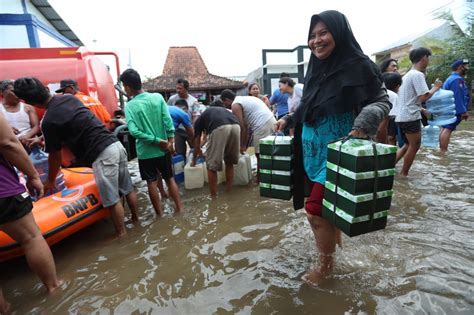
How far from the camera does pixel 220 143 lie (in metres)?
4.25

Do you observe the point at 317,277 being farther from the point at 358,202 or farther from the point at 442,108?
the point at 442,108

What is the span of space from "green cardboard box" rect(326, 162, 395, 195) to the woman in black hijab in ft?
0.77

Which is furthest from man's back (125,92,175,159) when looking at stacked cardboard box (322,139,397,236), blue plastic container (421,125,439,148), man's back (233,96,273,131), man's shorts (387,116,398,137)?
blue plastic container (421,125,439,148)

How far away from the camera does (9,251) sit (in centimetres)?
253

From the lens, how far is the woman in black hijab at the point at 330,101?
182cm

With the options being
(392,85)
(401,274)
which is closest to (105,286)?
(401,274)

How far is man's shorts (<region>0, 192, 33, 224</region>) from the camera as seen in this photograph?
2.05m

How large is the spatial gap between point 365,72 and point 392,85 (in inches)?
144

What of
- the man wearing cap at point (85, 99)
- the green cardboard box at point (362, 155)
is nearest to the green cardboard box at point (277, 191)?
the green cardboard box at point (362, 155)

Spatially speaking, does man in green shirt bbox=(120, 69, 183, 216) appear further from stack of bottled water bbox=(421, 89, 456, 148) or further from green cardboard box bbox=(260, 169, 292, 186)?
stack of bottled water bbox=(421, 89, 456, 148)

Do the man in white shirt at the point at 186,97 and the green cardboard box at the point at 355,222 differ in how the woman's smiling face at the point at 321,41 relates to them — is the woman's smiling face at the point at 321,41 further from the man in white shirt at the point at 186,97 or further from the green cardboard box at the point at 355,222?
the man in white shirt at the point at 186,97

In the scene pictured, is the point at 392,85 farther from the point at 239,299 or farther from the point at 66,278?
the point at 66,278

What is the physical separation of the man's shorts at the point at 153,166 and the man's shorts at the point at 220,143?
0.70 m

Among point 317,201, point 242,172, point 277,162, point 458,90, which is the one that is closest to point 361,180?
point 317,201
